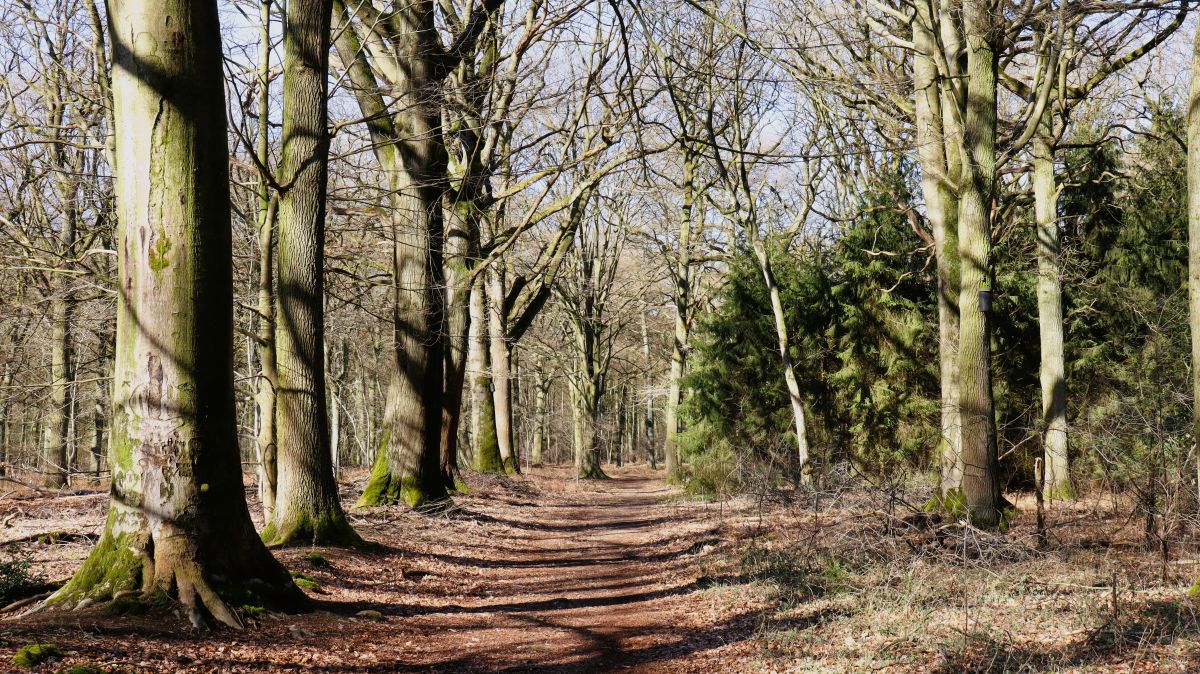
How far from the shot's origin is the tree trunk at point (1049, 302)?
51.2 ft

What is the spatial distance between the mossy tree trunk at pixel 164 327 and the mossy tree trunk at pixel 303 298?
10.5ft

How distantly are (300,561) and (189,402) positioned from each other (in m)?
2.94

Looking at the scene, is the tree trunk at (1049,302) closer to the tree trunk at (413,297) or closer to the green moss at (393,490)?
the tree trunk at (413,297)

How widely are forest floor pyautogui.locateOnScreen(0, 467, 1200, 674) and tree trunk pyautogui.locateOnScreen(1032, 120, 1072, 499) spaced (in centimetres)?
472

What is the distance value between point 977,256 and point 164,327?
868 centimetres

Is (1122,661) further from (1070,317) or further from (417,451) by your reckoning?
(1070,317)

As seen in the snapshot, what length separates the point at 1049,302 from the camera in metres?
16.1

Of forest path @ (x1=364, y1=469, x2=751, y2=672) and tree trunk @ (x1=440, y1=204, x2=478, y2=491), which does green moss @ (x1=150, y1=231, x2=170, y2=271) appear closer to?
forest path @ (x1=364, y1=469, x2=751, y2=672)

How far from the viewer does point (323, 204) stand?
9.76 metres

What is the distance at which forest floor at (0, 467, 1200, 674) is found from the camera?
526 centimetres

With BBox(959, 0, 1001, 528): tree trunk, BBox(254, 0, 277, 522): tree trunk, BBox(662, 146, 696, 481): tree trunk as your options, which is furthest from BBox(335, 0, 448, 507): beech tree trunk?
BBox(662, 146, 696, 481): tree trunk

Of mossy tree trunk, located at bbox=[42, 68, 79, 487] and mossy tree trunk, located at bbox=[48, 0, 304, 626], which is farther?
mossy tree trunk, located at bbox=[42, 68, 79, 487]

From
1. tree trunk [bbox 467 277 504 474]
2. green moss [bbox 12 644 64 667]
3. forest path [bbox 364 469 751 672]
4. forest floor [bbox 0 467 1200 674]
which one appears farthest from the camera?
tree trunk [bbox 467 277 504 474]

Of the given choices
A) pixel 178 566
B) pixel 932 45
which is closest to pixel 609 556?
pixel 178 566
